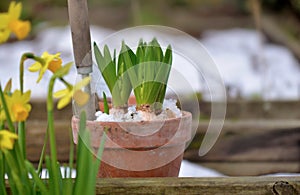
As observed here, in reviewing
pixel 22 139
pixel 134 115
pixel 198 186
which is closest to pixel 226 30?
pixel 134 115

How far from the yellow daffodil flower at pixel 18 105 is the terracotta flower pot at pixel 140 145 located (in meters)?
0.34

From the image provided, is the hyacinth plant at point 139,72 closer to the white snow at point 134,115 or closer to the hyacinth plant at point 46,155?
the white snow at point 134,115

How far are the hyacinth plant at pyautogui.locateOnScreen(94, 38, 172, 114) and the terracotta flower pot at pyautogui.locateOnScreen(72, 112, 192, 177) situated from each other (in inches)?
2.2

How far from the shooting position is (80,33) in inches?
42.1

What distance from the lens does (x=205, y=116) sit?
2.51 meters

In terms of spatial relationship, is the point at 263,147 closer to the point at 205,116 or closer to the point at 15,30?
the point at 205,116

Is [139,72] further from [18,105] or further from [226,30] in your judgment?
[226,30]

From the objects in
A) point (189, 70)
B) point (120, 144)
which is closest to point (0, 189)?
point (120, 144)

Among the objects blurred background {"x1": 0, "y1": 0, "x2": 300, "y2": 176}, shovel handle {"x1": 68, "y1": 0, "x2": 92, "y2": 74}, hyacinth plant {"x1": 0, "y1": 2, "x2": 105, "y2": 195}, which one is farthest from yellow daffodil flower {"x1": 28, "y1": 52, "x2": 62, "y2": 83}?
blurred background {"x1": 0, "y1": 0, "x2": 300, "y2": 176}

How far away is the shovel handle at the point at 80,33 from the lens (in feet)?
3.46

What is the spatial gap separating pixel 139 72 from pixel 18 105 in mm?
396

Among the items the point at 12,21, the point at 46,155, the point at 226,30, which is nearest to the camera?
the point at 12,21

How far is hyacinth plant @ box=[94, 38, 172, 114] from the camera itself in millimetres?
1080

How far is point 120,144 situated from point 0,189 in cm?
26
